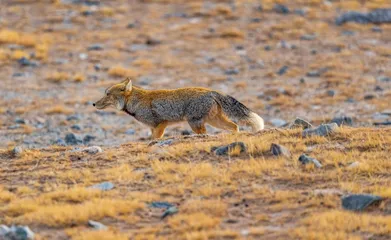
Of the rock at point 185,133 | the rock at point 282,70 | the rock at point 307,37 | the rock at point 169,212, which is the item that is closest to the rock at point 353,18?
the rock at point 307,37

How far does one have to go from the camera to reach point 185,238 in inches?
299

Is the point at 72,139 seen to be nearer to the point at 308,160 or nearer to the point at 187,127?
the point at 187,127

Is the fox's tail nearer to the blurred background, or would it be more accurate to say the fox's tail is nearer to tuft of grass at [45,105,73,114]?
the blurred background

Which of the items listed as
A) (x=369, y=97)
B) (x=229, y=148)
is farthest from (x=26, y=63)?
(x=229, y=148)

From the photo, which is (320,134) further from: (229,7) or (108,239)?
(229,7)

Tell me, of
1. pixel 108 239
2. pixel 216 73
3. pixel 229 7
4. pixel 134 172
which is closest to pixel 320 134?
pixel 134 172

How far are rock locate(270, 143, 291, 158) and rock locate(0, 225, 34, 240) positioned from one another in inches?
137

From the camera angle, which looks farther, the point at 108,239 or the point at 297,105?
the point at 297,105

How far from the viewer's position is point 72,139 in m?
15.8

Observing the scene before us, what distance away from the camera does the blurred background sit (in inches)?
725

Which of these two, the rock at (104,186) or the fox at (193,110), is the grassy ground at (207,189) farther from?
the fox at (193,110)

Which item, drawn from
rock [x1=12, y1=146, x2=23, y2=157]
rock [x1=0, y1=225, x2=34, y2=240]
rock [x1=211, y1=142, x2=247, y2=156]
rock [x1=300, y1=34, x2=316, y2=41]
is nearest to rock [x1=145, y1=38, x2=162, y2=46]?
rock [x1=300, y1=34, x2=316, y2=41]

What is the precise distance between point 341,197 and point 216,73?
568 inches

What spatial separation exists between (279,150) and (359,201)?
1.97 meters
